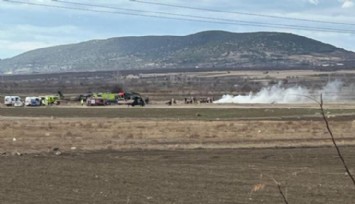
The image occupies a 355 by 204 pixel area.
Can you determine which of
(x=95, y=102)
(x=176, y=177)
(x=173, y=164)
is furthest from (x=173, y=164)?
(x=95, y=102)

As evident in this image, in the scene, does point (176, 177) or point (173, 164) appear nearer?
point (176, 177)

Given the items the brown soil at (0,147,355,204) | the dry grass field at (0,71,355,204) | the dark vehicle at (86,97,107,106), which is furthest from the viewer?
the dark vehicle at (86,97,107,106)

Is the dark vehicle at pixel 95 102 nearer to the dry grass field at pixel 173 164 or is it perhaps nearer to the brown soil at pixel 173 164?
the dry grass field at pixel 173 164

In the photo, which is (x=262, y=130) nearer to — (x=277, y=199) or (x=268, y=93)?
(x=277, y=199)

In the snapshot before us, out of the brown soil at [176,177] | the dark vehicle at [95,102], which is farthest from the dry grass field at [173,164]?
the dark vehicle at [95,102]

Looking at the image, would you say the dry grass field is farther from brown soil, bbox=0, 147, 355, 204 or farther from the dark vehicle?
the dark vehicle

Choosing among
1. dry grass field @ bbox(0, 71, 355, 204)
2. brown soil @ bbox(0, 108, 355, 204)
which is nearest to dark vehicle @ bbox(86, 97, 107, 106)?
dry grass field @ bbox(0, 71, 355, 204)

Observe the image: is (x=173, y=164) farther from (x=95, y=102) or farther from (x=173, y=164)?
(x=95, y=102)

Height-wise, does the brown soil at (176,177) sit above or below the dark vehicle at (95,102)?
above

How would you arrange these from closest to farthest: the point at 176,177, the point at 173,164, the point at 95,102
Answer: the point at 176,177 → the point at 173,164 → the point at 95,102

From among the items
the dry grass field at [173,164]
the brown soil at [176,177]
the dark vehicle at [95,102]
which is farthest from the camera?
the dark vehicle at [95,102]

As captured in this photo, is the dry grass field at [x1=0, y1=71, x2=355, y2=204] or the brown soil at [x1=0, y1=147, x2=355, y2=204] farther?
the dry grass field at [x1=0, y1=71, x2=355, y2=204]

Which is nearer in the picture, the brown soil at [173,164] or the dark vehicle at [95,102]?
the brown soil at [173,164]

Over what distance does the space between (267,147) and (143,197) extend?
964 inches
